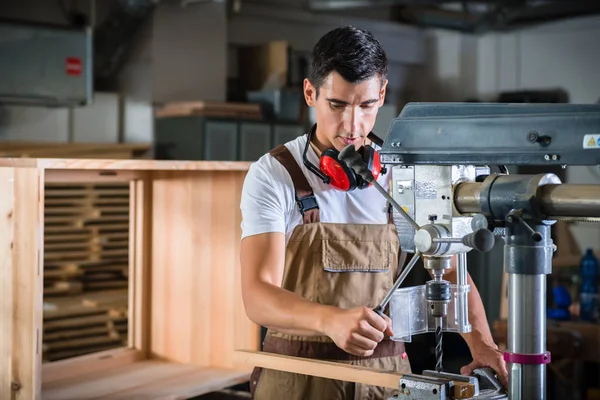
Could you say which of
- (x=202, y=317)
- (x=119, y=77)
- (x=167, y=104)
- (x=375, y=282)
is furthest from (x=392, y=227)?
(x=119, y=77)

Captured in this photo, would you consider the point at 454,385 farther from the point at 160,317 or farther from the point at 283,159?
the point at 160,317

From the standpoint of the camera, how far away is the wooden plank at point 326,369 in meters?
1.70

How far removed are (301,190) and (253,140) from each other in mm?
3558

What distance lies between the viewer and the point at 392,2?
6430mm

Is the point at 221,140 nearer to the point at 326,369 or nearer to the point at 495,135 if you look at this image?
the point at 326,369

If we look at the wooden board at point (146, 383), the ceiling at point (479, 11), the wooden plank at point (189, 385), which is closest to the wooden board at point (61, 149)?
the ceiling at point (479, 11)

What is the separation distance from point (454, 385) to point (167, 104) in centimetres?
459

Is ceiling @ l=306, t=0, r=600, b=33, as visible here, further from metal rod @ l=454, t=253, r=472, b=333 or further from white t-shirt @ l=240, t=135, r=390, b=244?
metal rod @ l=454, t=253, r=472, b=333

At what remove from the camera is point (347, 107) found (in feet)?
6.89

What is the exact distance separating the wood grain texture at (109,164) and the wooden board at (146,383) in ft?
2.38

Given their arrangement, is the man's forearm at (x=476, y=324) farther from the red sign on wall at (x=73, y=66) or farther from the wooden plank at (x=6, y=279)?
the red sign on wall at (x=73, y=66)

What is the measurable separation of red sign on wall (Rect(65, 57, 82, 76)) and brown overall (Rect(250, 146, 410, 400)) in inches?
133

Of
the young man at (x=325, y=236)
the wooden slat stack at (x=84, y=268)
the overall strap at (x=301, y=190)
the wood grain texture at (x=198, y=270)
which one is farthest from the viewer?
the wooden slat stack at (x=84, y=268)

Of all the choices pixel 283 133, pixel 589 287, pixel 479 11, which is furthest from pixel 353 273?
pixel 479 11
